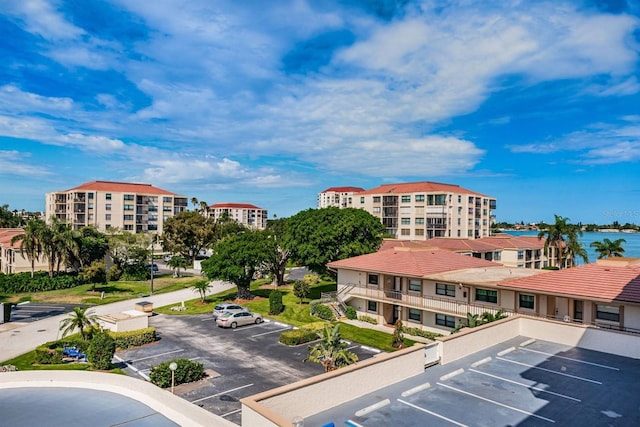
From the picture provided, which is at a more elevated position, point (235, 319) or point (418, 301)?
point (418, 301)

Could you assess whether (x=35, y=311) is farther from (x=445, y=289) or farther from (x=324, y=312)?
(x=445, y=289)

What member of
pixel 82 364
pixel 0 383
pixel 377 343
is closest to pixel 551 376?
pixel 377 343

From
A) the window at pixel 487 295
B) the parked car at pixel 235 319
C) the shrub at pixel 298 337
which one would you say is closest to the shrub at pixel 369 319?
the shrub at pixel 298 337

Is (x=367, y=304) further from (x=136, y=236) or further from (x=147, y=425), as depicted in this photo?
(x=136, y=236)

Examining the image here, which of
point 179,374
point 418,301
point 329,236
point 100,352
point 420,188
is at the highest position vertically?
point 420,188

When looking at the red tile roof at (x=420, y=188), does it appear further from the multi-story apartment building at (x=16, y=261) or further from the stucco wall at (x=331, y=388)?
the stucco wall at (x=331, y=388)

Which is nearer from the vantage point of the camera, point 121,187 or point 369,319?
point 369,319

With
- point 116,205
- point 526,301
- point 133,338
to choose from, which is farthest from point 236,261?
point 116,205
